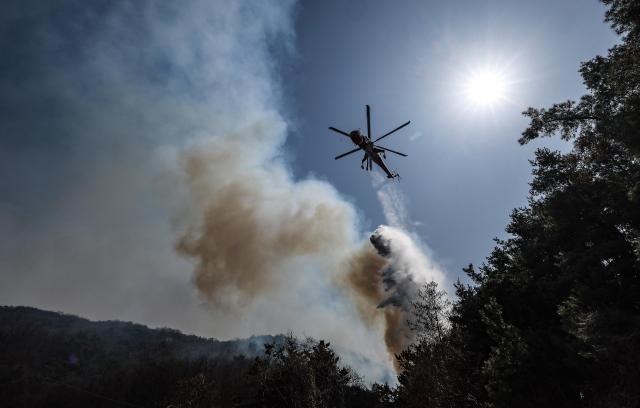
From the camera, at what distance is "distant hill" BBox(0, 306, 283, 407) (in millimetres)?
77562

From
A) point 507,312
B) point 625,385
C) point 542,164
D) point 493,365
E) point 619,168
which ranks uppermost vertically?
point 542,164

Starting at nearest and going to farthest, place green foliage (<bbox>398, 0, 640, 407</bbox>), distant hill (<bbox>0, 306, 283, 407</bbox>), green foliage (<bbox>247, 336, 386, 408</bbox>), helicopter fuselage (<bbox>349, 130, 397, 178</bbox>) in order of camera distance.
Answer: green foliage (<bbox>398, 0, 640, 407</bbox>), helicopter fuselage (<bbox>349, 130, 397, 178</bbox>), green foliage (<bbox>247, 336, 386, 408</bbox>), distant hill (<bbox>0, 306, 283, 407</bbox>)

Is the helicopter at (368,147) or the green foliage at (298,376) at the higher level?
the helicopter at (368,147)

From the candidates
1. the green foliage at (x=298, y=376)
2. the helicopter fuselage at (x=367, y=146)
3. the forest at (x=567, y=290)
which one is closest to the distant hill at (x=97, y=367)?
the green foliage at (x=298, y=376)

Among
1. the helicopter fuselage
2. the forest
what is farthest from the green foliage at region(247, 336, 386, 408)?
the helicopter fuselage

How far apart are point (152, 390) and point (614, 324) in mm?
91704

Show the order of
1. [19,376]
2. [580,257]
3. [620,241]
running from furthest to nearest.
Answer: [19,376] < [580,257] < [620,241]

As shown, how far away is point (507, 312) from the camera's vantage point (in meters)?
18.7

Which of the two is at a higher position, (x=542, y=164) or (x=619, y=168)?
(x=542, y=164)

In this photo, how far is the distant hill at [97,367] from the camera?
254ft

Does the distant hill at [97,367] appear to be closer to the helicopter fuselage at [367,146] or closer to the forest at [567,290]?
the forest at [567,290]

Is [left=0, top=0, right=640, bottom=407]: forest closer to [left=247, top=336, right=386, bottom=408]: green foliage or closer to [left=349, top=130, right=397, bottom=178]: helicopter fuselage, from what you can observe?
[left=247, top=336, right=386, bottom=408]: green foliage

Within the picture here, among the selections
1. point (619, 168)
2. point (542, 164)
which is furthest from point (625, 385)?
point (542, 164)

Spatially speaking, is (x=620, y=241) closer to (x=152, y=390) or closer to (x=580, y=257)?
(x=580, y=257)
